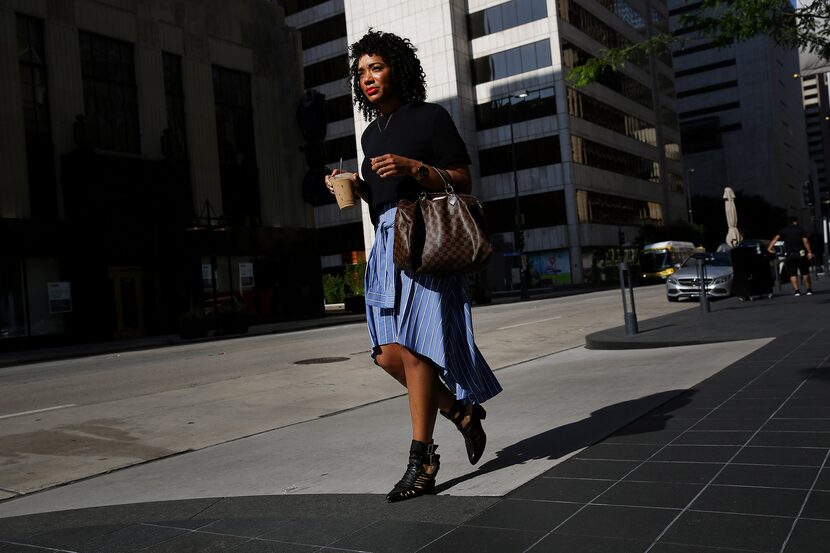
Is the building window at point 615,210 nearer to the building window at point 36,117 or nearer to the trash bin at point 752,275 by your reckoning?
the building window at point 36,117

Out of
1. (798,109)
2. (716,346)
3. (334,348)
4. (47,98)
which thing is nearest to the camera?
(716,346)

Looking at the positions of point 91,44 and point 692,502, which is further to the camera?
point 91,44

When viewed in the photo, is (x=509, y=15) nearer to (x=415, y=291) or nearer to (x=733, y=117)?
(x=415, y=291)

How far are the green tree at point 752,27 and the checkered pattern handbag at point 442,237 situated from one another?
25.6 feet

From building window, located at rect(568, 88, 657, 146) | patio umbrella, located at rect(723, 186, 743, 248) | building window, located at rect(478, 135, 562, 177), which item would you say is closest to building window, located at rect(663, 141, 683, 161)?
building window, located at rect(568, 88, 657, 146)

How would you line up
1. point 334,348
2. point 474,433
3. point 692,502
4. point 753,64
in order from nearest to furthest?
point 692,502, point 474,433, point 334,348, point 753,64

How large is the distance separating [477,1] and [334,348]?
50922mm

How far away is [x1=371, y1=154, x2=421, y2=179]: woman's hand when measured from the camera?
331cm

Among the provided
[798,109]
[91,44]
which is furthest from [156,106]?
[798,109]

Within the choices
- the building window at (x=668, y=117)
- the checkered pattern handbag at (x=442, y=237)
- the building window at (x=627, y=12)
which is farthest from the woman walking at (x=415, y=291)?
the building window at (x=668, y=117)

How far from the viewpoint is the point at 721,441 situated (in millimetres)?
4109

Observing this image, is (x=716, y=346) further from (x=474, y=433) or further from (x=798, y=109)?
(x=798, y=109)

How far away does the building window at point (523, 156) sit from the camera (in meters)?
58.6

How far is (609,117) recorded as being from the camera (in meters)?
65.9
